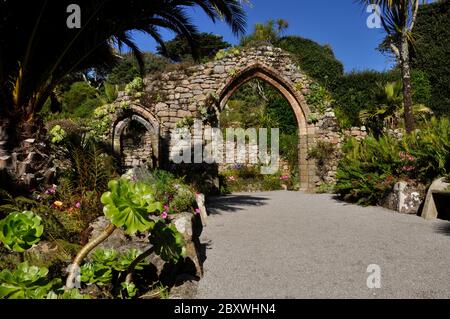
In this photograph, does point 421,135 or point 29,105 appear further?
point 421,135

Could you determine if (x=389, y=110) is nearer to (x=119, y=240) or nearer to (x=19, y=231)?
(x=119, y=240)

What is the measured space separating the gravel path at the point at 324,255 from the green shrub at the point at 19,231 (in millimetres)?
1327

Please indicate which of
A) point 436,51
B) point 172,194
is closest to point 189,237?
point 172,194

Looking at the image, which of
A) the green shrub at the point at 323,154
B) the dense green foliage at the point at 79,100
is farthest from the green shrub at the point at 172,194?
the dense green foliage at the point at 79,100

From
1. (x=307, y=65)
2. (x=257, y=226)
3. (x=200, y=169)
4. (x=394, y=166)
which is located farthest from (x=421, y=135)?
(x=307, y=65)

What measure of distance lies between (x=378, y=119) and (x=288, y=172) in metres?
3.79

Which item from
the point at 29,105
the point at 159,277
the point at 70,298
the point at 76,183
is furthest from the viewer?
the point at 76,183

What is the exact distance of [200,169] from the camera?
9930mm

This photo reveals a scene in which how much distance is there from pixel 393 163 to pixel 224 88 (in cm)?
519

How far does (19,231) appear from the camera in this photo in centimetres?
193

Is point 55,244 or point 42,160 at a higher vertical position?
point 42,160

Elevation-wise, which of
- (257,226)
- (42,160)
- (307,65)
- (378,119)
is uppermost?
(307,65)

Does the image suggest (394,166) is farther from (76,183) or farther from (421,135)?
(76,183)
